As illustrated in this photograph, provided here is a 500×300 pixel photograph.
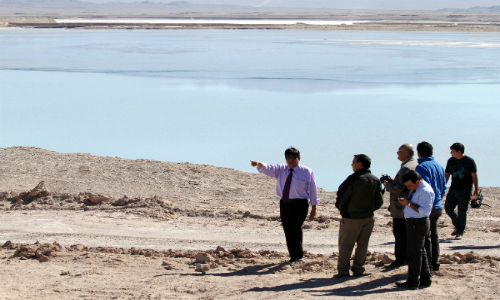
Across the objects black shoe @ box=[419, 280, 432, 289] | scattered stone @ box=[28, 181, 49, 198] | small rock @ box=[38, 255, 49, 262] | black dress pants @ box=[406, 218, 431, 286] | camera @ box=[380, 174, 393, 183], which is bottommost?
black shoe @ box=[419, 280, 432, 289]

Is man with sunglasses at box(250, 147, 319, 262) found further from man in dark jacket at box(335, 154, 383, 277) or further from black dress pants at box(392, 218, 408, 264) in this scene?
black dress pants at box(392, 218, 408, 264)

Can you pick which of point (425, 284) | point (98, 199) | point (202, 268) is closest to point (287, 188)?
point (202, 268)

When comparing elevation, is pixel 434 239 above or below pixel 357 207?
below

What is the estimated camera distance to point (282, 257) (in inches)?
267

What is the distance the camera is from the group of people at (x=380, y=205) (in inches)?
217

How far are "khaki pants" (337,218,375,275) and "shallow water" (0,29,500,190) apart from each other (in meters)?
5.77

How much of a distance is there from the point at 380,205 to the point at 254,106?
43.6 feet

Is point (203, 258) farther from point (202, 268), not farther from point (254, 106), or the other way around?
point (254, 106)

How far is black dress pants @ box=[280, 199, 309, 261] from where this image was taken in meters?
6.21

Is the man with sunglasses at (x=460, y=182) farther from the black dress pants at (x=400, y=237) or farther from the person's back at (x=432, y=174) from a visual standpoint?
the black dress pants at (x=400, y=237)

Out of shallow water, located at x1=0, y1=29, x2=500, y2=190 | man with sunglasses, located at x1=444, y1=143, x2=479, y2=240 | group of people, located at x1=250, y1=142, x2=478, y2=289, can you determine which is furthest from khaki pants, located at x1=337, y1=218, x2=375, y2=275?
shallow water, located at x1=0, y1=29, x2=500, y2=190

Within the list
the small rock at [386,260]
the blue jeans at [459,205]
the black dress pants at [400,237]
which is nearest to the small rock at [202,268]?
the small rock at [386,260]

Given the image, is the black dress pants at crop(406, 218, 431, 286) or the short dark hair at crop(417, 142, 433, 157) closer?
the black dress pants at crop(406, 218, 431, 286)

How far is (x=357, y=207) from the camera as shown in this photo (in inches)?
225
